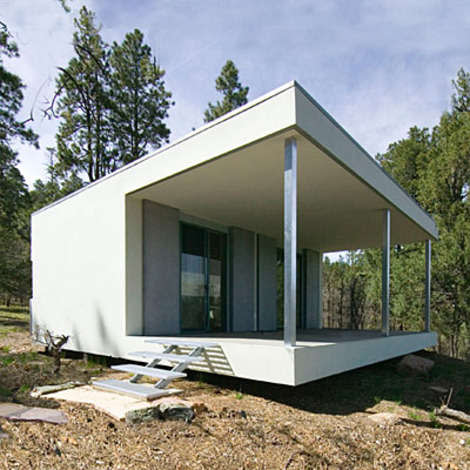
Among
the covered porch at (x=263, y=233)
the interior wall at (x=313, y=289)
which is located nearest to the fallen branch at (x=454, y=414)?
the covered porch at (x=263, y=233)

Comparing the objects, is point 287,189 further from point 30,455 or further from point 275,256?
point 275,256

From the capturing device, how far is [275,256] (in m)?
9.51

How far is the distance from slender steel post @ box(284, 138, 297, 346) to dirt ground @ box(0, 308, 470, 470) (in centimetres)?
89

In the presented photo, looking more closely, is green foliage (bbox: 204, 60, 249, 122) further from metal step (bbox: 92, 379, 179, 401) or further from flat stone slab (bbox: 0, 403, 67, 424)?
flat stone slab (bbox: 0, 403, 67, 424)

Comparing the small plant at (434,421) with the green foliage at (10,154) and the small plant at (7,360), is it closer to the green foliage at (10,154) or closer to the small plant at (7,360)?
the small plant at (7,360)

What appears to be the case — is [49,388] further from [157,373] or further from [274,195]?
[274,195]

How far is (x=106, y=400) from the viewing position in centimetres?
373

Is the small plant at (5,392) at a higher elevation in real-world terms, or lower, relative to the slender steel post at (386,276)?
lower

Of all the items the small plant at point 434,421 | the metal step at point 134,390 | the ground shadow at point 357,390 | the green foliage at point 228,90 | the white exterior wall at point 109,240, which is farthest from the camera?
the green foliage at point 228,90

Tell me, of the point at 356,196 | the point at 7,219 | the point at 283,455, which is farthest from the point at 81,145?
the point at 283,455

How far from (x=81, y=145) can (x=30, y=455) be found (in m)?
13.8

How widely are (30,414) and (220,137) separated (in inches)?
126

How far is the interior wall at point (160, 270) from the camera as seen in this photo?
19.3 feet

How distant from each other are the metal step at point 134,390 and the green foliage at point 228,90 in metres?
13.6
